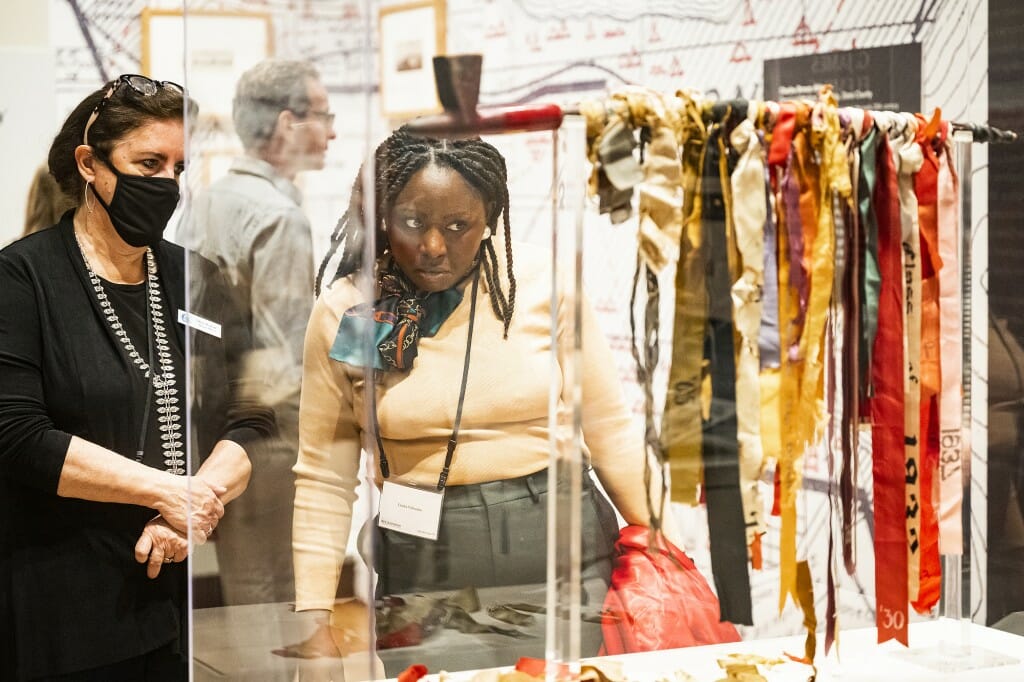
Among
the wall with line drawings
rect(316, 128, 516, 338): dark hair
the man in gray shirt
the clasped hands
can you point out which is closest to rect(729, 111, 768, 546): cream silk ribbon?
the wall with line drawings

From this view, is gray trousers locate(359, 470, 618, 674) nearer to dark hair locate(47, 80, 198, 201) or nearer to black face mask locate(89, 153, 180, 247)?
black face mask locate(89, 153, 180, 247)

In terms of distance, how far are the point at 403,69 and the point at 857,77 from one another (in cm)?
102

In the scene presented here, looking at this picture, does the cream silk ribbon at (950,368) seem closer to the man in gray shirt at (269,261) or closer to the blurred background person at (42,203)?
the man in gray shirt at (269,261)

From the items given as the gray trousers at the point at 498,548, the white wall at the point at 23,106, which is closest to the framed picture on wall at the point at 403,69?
the gray trousers at the point at 498,548

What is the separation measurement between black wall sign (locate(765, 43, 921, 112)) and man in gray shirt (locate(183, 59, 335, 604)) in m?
0.95

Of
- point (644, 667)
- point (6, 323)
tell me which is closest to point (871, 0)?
point (644, 667)

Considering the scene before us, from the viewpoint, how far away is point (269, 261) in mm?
1772

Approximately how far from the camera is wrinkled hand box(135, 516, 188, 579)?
2293 millimetres

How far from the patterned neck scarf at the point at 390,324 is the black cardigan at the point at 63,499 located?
0.76 meters

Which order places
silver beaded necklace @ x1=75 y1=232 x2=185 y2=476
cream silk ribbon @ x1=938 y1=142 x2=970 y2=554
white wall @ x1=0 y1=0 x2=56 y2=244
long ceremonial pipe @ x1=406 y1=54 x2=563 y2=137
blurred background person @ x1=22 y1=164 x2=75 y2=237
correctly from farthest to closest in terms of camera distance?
white wall @ x1=0 y1=0 x2=56 y2=244
blurred background person @ x1=22 y1=164 x2=75 y2=237
silver beaded necklace @ x1=75 y1=232 x2=185 y2=476
cream silk ribbon @ x1=938 y1=142 x2=970 y2=554
long ceremonial pipe @ x1=406 y1=54 x2=563 y2=137

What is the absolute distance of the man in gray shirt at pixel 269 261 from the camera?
5.66 feet

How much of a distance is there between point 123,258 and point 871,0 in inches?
64.5

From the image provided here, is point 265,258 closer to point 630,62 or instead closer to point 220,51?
point 220,51

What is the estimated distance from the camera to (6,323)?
220cm
